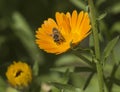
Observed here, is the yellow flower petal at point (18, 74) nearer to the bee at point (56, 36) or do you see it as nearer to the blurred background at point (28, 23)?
the bee at point (56, 36)

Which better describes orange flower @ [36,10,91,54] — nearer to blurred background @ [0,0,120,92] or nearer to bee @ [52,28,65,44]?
bee @ [52,28,65,44]

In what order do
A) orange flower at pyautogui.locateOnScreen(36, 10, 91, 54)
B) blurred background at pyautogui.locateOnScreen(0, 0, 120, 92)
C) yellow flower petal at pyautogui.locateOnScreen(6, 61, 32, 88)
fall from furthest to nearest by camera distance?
blurred background at pyautogui.locateOnScreen(0, 0, 120, 92) < yellow flower petal at pyautogui.locateOnScreen(6, 61, 32, 88) < orange flower at pyautogui.locateOnScreen(36, 10, 91, 54)

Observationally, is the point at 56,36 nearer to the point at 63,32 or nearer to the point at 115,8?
the point at 63,32

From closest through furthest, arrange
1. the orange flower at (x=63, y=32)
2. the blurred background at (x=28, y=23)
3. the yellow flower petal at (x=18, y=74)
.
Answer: the orange flower at (x=63, y=32) → the yellow flower petal at (x=18, y=74) → the blurred background at (x=28, y=23)

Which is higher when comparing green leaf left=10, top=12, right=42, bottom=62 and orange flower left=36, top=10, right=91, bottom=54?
green leaf left=10, top=12, right=42, bottom=62

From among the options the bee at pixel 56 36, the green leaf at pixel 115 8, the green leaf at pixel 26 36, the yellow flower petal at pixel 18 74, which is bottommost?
the yellow flower petal at pixel 18 74

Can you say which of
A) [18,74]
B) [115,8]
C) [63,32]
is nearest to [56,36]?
[63,32]

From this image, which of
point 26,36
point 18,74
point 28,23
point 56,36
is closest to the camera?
point 56,36

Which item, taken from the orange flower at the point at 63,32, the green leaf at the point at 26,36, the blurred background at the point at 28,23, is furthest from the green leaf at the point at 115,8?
the orange flower at the point at 63,32

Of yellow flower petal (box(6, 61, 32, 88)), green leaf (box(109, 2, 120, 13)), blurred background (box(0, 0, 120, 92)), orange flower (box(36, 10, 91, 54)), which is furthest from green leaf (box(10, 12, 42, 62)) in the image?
orange flower (box(36, 10, 91, 54))
